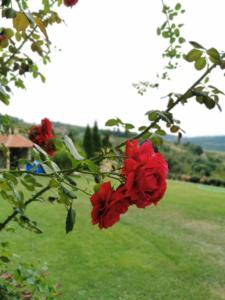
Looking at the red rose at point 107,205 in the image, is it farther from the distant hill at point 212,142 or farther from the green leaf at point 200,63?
the distant hill at point 212,142

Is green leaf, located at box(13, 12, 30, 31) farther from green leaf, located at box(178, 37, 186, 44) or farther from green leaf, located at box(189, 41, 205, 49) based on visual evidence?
green leaf, located at box(178, 37, 186, 44)

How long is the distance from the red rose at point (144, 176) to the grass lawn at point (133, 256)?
118 inches

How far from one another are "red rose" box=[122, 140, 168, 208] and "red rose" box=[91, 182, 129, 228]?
0.6 inches

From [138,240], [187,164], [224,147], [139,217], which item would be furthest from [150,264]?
[224,147]

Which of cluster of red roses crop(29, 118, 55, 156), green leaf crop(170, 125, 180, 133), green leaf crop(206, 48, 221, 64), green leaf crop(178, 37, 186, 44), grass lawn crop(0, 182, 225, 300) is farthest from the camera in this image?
grass lawn crop(0, 182, 225, 300)

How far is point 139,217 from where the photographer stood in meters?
7.27

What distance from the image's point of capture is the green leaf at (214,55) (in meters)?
0.73

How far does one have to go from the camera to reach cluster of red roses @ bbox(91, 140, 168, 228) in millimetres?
506

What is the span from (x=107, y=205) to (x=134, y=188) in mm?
51

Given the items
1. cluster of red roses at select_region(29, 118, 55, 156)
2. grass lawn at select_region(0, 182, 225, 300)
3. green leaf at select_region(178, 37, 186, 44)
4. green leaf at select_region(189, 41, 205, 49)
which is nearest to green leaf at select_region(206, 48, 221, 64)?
green leaf at select_region(189, 41, 205, 49)

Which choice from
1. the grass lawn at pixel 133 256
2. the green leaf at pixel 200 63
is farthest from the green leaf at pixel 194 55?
the grass lawn at pixel 133 256

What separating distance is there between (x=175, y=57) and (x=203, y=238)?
4749 mm

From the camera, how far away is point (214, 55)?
737 millimetres

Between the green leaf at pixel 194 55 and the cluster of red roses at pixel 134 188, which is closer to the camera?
the cluster of red roses at pixel 134 188
